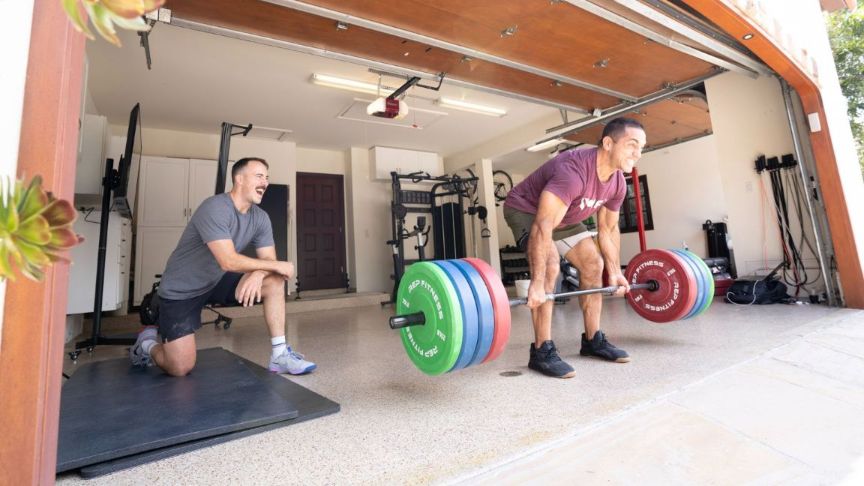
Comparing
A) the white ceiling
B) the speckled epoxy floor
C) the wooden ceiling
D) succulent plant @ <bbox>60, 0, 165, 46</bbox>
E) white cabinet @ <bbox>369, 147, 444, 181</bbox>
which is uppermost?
the white ceiling

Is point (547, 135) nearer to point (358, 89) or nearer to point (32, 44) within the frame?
point (358, 89)

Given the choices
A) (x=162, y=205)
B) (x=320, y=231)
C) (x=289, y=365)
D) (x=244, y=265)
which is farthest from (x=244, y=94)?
(x=289, y=365)

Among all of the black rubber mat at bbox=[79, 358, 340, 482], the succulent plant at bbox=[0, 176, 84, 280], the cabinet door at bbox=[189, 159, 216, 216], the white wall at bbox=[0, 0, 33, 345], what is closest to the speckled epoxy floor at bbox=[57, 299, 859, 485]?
the black rubber mat at bbox=[79, 358, 340, 482]

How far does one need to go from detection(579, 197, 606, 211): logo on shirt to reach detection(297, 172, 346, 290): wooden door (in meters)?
5.51

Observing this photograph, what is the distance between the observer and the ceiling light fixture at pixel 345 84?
4.45 metres

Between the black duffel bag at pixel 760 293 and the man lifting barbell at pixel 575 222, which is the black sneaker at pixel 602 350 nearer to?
the man lifting barbell at pixel 575 222

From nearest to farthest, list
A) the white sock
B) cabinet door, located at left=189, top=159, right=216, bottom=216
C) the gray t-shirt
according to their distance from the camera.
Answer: the gray t-shirt < the white sock < cabinet door, located at left=189, top=159, right=216, bottom=216

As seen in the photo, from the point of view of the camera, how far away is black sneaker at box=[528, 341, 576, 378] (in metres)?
1.77

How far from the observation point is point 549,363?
1.83m

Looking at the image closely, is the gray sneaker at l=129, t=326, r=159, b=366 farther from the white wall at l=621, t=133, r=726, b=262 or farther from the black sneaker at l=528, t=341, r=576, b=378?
the white wall at l=621, t=133, r=726, b=262

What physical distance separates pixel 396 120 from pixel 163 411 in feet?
16.8

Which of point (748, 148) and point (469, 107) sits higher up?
point (469, 107)

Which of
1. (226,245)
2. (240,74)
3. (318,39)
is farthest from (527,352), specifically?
(240,74)

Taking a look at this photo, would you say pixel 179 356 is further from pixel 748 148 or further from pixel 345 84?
pixel 748 148
